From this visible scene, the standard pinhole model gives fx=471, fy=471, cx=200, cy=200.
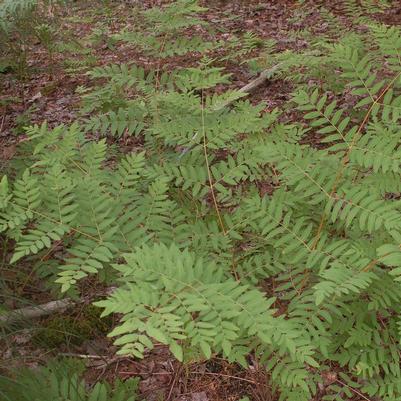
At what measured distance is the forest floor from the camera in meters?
2.62

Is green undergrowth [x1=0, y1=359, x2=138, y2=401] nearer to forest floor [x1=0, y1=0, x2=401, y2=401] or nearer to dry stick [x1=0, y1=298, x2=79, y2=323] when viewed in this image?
forest floor [x1=0, y1=0, x2=401, y2=401]

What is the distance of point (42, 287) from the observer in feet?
10.7

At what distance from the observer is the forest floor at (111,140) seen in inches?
103

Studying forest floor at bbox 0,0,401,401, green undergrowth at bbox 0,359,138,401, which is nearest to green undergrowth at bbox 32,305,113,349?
forest floor at bbox 0,0,401,401

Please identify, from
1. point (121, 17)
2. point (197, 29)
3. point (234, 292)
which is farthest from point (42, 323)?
point (121, 17)

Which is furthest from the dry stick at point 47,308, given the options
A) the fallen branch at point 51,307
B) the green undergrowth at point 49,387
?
the green undergrowth at point 49,387

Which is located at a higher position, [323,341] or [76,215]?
[76,215]

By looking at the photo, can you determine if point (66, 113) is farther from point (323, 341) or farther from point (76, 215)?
point (323, 341)

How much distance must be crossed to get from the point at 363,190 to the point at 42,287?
225cm

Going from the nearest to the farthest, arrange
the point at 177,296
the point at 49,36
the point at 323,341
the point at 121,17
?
the point at 177,296, the point at 323,341, the point at 49,36, the point at 121,17

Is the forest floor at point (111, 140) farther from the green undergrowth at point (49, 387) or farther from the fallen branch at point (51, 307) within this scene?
the green undergrowth at point (49, 387)

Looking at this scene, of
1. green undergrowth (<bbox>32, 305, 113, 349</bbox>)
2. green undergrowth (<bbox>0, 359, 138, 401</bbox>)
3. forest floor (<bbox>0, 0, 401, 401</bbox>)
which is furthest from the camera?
green undergrowth (<bbox>32, 305, 113, 349</bbox>)

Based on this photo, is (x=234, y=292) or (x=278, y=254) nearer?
(x=234, y=292)

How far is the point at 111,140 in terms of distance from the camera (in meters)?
5.09
